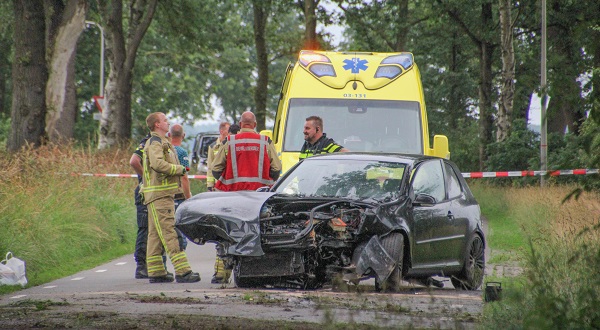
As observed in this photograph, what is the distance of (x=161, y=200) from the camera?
13.1m

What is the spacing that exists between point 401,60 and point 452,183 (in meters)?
5.17

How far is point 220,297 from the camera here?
10.3 m

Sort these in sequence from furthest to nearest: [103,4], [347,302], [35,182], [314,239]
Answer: [103,4] < [35,182] < [314,239] < [347,302]

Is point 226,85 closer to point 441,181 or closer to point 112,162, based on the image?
point 112,162

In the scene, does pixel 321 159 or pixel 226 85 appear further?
pixel 226 85

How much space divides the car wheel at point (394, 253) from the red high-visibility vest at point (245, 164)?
103 inches

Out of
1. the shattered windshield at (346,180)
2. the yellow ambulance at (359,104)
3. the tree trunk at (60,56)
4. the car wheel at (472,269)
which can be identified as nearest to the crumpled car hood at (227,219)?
the shattered windshield at (346,180)

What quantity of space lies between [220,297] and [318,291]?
1027mm

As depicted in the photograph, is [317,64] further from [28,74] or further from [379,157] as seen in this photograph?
[28,74]

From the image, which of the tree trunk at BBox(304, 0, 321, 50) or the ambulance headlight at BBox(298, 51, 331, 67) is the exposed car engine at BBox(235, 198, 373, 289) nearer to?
the ambulance headlight at BBox(298, 51, 331, 67)

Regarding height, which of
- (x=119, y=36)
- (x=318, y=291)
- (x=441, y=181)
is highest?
(x=119, y=36)

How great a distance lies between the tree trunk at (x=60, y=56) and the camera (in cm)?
2506

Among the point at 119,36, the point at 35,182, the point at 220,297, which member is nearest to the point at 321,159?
the point at 220,297

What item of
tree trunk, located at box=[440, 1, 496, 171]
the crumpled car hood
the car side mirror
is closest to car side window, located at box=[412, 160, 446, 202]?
the car side mirror
